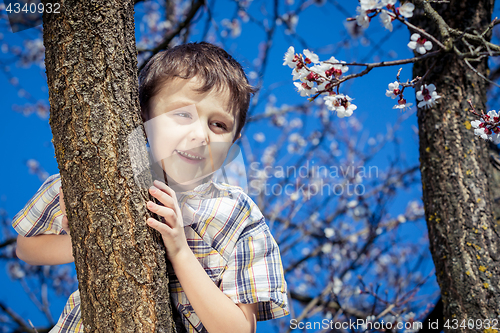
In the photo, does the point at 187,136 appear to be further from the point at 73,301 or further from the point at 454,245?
the point at 454,245

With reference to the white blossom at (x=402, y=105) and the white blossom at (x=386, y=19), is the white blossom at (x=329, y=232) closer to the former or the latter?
the white blossom at (x=402, y=105)

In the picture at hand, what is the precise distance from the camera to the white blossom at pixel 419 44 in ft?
3.22

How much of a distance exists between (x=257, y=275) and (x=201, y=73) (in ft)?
2.04

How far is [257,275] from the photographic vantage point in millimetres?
937

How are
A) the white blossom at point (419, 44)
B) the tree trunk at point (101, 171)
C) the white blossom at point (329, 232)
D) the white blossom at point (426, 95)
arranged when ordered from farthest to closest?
1. the white blossom at point (329, 232)
2. the white blossom at point (426, 95)
3. the white blossom at point (419, 44)
4. the tree trunk at point (101, 171)

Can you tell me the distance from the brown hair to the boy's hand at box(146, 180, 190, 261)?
12.9 inches

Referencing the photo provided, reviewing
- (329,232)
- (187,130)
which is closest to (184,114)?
(187,130)

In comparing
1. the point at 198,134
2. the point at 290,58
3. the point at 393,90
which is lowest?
the point at 198,134

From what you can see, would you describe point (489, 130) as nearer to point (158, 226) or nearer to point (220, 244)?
point (220, 244)

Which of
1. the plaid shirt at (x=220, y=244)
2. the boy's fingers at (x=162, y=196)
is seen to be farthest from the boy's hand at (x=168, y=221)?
the plaid shirt at (x=220, y=244)

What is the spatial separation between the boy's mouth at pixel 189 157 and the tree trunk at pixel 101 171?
172 mm

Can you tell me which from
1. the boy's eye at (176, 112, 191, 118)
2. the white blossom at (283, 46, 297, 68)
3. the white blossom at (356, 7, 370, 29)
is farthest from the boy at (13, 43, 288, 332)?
the white blossom at (356, 7, 370, 29)

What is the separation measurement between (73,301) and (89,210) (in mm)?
557

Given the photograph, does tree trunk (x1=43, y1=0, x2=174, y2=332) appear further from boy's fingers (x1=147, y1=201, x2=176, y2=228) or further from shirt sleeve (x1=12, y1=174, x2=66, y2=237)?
shirt sleeve (x1=12, y1=174, x2=66, y2=237)
